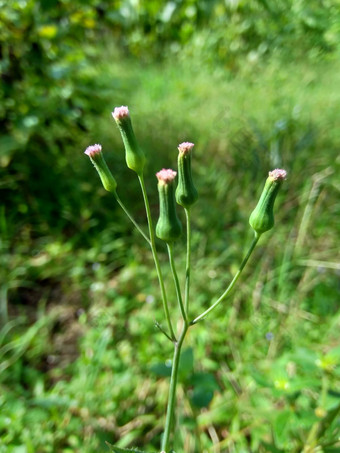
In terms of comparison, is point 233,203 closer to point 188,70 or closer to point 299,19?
point 299,19

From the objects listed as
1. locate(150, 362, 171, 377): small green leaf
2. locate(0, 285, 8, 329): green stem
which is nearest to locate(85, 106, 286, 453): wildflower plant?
locate(150, 362, 171, 377): small green leaf

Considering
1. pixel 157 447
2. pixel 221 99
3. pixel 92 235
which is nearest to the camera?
pixel 157 447

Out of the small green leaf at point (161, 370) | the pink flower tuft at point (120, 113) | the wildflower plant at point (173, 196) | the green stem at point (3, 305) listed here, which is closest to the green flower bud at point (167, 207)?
the wildflower plant at point (173, 196)

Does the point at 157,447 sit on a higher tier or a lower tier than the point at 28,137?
lower

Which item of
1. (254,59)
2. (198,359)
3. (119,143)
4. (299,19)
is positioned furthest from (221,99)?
(198,359)

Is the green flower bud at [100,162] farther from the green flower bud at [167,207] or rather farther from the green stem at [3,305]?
the green stem at [3,305]

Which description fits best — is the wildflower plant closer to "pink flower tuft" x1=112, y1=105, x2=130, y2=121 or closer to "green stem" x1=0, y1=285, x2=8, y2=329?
"pink flower tuft" x1=112, y1=105, x2=130, y2=121

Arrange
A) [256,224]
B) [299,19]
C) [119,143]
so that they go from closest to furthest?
[256,224], [299,19], [119,143]
